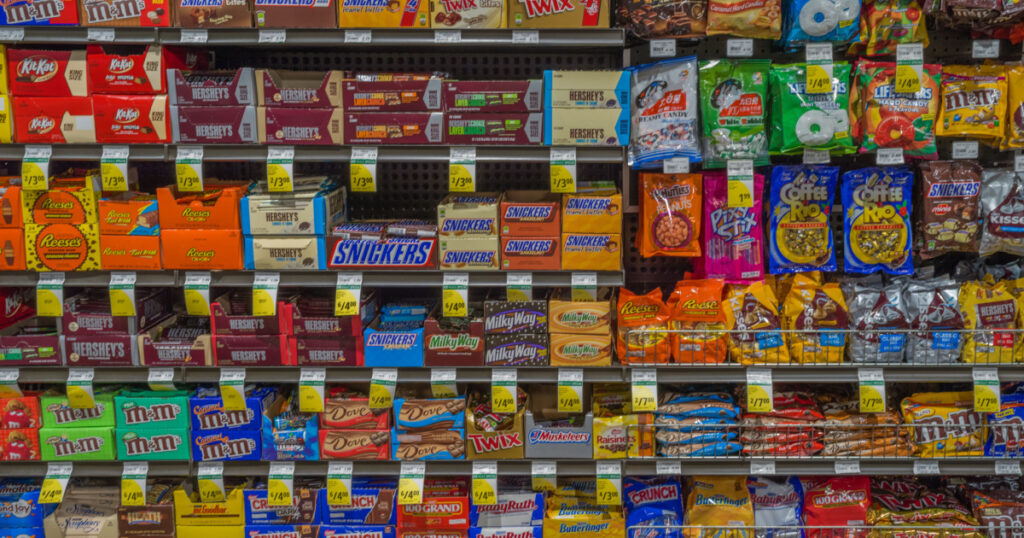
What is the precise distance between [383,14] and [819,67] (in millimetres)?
1666

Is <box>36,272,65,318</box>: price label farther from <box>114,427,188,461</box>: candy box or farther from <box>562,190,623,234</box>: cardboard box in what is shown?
<box>562,190,623,234</box>: cardboard box

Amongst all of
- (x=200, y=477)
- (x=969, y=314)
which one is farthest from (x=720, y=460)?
(x=200, y=477)

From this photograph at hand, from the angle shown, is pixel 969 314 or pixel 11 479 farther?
pixel 11 479

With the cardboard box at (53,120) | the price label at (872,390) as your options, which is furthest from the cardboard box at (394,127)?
the price label at (872,390)

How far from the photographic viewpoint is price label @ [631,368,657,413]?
3.25 meters

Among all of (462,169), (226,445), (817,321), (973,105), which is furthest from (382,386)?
(973,105)

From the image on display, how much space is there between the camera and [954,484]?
364 centimetres

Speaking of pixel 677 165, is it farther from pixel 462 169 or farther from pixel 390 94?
pixel 390 94

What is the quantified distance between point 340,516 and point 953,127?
287cm

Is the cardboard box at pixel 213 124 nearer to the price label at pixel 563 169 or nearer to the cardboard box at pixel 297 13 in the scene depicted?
the cardboard box at pixel 297 13

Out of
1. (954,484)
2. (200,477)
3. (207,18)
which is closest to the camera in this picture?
(207,18)

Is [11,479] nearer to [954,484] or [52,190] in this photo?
[52,190]

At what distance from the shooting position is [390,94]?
10.3ft

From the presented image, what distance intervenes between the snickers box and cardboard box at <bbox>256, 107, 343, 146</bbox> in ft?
1.49
